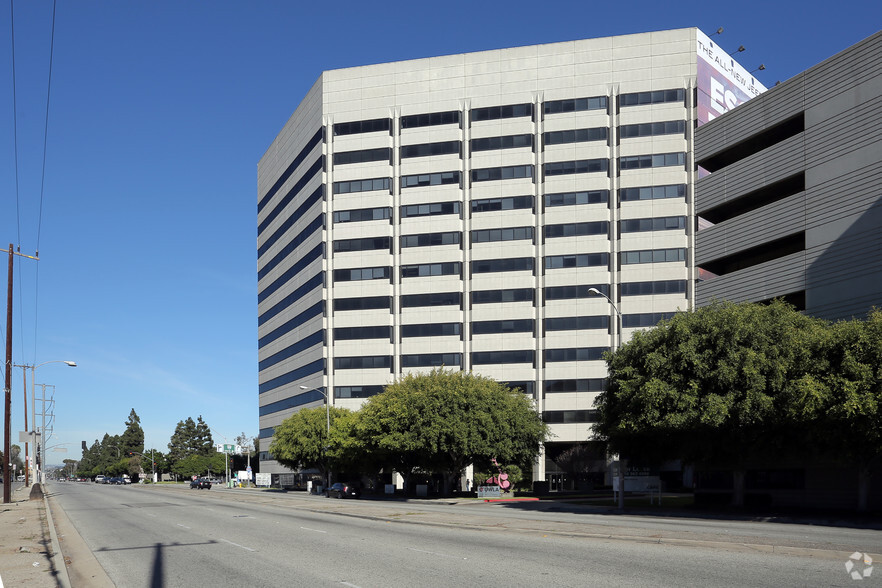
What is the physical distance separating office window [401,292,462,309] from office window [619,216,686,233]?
20.2 metres

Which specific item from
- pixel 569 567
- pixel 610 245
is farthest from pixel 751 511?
pixel 610 245

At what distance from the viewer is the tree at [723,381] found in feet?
108

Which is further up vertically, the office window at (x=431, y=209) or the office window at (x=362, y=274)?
the office window at (x=431, y=209)

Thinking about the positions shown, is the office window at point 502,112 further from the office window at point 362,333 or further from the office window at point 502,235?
the office window at point 362,333

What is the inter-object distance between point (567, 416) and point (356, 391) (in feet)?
83.0

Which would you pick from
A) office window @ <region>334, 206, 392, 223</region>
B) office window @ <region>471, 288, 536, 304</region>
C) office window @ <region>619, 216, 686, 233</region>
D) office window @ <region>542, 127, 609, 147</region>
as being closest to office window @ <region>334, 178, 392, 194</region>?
office window @ <region>334, 206, 392, 223</region>

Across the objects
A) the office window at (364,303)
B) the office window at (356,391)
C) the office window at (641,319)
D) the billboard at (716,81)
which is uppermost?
the billboard at (716,81)

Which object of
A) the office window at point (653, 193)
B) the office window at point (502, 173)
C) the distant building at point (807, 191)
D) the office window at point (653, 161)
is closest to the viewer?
the distant building at point (807, 191)

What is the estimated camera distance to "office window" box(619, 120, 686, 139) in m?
87.8

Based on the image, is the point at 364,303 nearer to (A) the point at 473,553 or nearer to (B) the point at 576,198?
(B) the point at 576,198

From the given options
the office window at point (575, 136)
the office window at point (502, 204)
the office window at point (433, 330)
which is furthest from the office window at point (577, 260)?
the office window at point (575, 136)

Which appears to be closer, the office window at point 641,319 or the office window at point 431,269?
the office window at point 641,319

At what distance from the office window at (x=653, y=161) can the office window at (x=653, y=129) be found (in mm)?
2427

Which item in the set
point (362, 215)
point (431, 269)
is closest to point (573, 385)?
point (431, 269)
